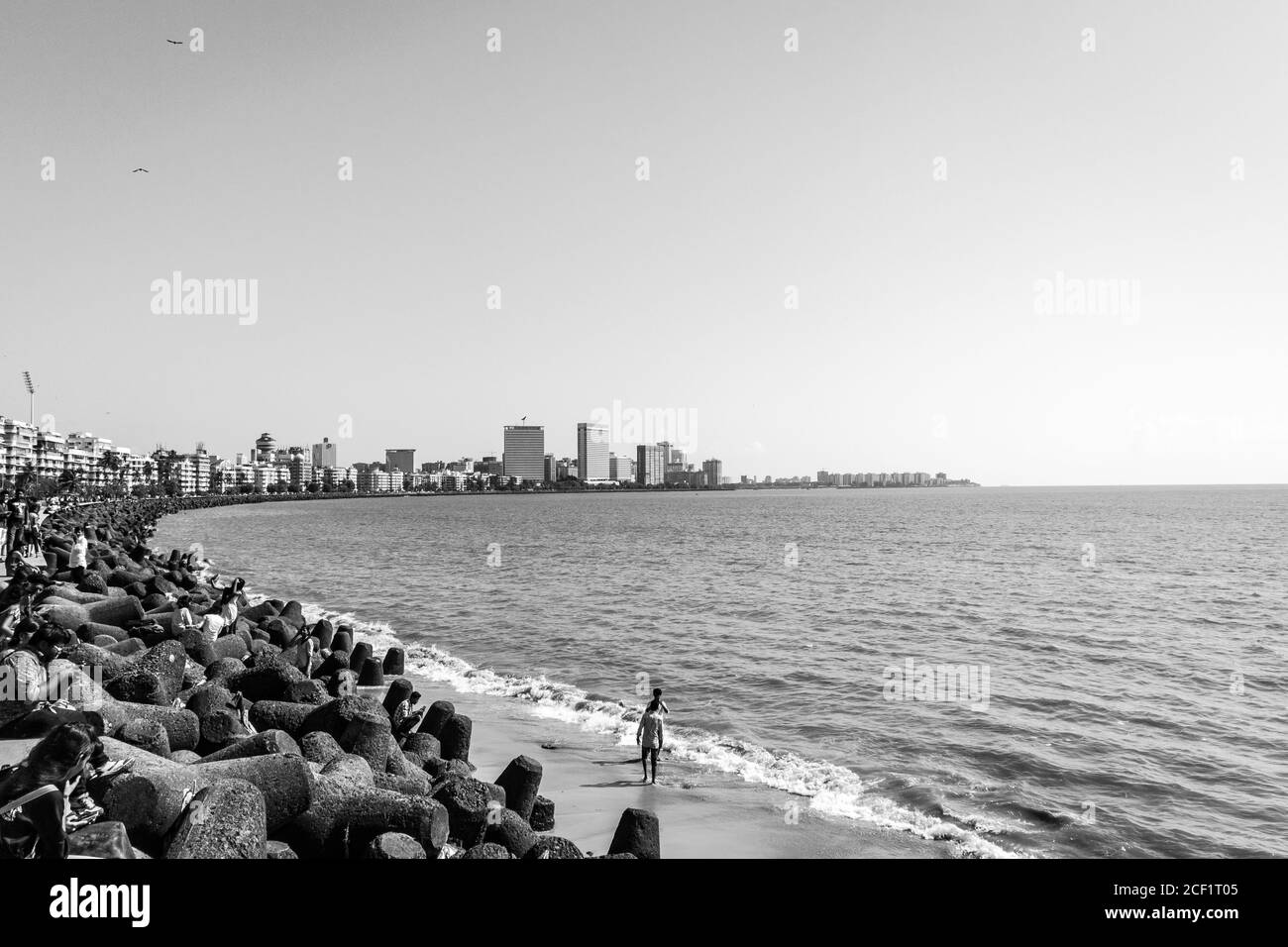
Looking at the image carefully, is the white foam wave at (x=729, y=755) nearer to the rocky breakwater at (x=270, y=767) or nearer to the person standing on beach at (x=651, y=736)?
the person standing on beach at (x=651, y=736)

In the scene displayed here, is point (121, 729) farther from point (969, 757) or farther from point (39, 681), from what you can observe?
point (969, 757)

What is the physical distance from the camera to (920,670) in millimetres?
22078

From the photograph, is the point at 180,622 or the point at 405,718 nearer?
the point at 405,718

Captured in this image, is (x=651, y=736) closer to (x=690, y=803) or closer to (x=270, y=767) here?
(x=690, y=803)

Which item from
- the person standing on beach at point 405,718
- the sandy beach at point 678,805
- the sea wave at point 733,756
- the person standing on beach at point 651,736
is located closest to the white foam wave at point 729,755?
the sea wave at point 733,756

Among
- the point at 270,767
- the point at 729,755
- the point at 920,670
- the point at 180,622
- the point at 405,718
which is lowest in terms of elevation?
the point at 920,670

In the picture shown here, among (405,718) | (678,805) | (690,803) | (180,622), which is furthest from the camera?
(180,622)

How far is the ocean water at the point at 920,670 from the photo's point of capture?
41.7 feet

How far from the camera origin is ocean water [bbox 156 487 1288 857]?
Answer: 12.7m

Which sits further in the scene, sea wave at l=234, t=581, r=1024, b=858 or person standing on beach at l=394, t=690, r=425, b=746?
person standing on beach at l=394, t=690, r=425, b=746

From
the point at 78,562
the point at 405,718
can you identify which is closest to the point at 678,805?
the point at 405,718

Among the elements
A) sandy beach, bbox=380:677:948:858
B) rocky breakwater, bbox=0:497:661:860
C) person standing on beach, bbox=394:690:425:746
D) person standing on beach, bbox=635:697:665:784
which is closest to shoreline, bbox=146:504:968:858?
sandy beach, bbox=380:677:948:858

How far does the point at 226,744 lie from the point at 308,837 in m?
3.27

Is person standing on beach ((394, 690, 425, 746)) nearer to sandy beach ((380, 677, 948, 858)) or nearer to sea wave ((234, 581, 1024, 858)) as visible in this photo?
sandy beach ((380, 677, 948, 858))
